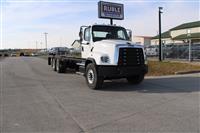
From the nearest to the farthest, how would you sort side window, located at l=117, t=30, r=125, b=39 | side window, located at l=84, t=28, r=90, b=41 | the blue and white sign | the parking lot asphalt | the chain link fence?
the parking lot asphalt < side window, located at l=84, t=28, r=90, b=41 < side window, located at l=117, t=30, r=125, b=39 < the chain link fence < the blue and white sign

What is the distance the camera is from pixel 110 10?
89.8 feet

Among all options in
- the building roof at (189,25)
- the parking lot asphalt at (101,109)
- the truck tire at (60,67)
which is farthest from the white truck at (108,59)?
the building roof at (189,25)

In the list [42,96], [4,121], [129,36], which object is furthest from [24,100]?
[129,36]

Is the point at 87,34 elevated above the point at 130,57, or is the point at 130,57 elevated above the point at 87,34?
the point at 87,34

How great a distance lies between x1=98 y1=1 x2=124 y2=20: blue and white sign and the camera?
26625 millimetres

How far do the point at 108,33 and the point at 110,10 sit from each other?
13388mm

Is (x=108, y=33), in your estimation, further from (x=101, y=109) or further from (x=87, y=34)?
(x=101, y=109)

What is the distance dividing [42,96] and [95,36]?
170 inches

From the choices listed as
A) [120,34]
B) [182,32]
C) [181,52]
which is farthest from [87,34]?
[182,32]

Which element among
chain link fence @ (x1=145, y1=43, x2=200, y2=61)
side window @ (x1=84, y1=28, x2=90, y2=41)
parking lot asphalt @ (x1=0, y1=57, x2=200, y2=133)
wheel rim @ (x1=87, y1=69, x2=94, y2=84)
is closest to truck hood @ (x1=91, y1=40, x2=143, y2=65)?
wheel rim @ (x1=87, y1=69, x2=94, y2=84)

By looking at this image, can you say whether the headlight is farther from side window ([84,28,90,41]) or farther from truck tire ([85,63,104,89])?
side window ([84,28,90,41])

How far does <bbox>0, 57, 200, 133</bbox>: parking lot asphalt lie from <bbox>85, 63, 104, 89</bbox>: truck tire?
0.91 feet

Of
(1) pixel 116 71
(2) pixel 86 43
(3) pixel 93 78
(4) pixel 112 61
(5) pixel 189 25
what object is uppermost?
(5) pixel 189 25

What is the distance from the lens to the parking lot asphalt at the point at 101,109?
265 inches
